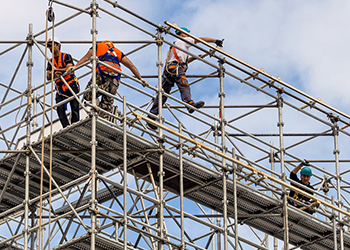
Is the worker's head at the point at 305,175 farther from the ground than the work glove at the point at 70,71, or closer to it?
farther from the ground

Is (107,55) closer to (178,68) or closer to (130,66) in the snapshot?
(130,66)

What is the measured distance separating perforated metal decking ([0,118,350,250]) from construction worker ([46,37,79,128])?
763 mm

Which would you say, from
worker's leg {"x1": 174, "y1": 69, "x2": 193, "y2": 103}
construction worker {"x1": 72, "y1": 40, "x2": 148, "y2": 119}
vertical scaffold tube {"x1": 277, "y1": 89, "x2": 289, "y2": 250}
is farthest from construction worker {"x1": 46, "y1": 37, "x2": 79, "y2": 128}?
vertical scaffold tube {"x1": 277, "y1": 89, "x2": 289, "y2": 250}

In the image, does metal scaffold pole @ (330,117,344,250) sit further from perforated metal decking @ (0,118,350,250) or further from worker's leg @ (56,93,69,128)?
worker's leg @ (56,93,69,128)

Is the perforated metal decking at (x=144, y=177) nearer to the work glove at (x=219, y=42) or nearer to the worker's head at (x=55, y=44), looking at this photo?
the worker's head at (x=55, y=44)

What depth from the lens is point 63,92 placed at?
27094 mm

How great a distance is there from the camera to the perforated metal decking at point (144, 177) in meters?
26.2

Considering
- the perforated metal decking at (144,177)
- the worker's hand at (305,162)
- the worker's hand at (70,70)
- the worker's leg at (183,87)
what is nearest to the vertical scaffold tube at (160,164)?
the perforated metal decking at (144,177)

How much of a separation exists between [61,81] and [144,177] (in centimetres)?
315

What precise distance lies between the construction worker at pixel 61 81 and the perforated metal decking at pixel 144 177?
2.50 feet

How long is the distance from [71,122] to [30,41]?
2711 mm

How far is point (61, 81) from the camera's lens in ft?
88.7

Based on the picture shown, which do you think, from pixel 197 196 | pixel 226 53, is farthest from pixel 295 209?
pixel 226 53

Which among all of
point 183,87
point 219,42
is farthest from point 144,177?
point 219,42
